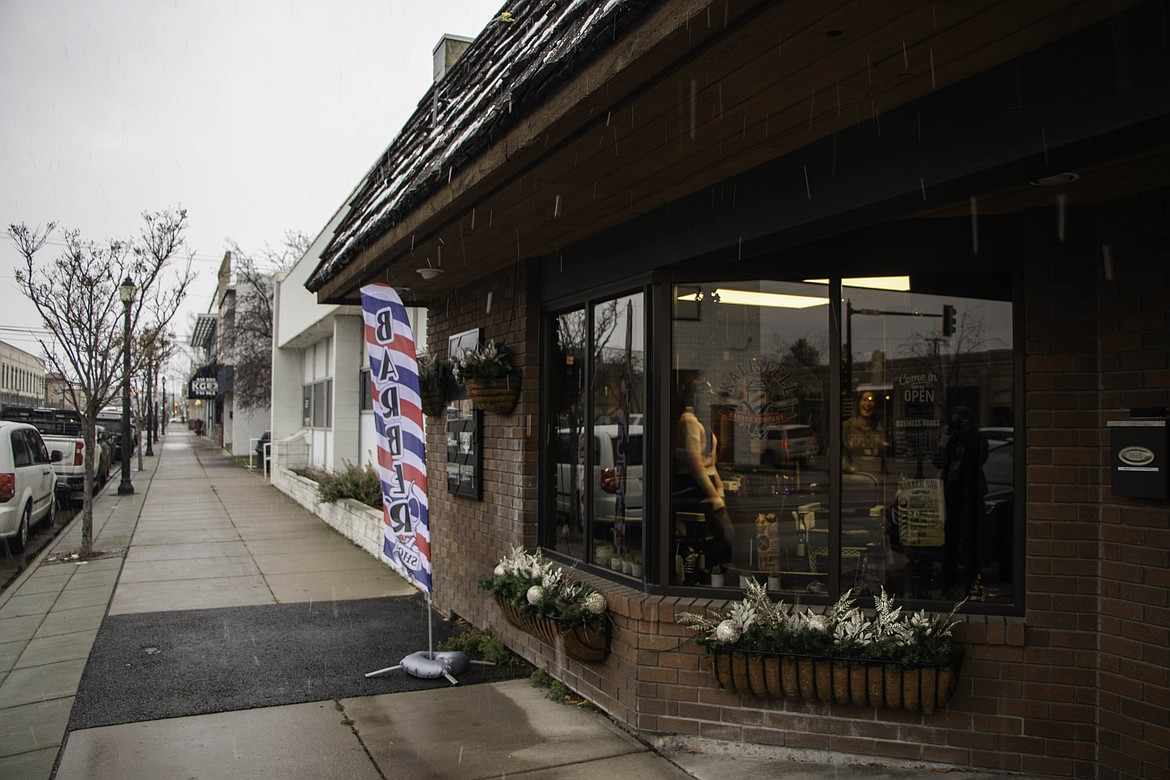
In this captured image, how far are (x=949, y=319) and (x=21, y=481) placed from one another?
12.1 metres

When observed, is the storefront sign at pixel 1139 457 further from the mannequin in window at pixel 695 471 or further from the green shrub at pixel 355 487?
the green shrub at pixel 355 487

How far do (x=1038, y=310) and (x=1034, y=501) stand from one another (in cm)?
92

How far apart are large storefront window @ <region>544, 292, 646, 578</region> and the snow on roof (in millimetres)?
1459

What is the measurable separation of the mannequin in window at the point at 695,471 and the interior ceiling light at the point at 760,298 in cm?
51

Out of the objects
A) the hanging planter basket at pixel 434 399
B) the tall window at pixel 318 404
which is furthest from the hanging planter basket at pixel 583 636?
the tall window at pixel 318 404

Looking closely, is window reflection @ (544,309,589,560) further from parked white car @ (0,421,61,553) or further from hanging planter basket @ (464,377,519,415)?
parked white car @ (0,421,61,553)

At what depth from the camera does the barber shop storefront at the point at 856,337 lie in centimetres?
328

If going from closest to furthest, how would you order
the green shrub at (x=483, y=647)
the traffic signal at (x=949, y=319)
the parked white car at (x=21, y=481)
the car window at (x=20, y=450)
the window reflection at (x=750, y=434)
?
the traffic signal at (x=949, y=319)
the window reflection at (x=750, y=434)
the green shrub at (x=483, y=647)
the parked white car at (x=21, y=481)
the car window at (x=20, y=450)

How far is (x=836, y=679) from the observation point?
4.59m

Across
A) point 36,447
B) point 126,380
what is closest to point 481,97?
point 36,447

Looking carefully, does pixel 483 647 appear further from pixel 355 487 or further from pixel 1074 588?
pixel 355 487

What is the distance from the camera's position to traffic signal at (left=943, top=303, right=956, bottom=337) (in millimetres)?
4793

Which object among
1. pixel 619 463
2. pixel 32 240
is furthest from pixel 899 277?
pixel 32 240

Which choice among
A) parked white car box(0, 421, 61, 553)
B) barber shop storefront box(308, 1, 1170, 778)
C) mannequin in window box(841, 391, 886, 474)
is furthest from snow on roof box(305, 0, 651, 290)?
parked white car box(0, 421, 61, 553)
